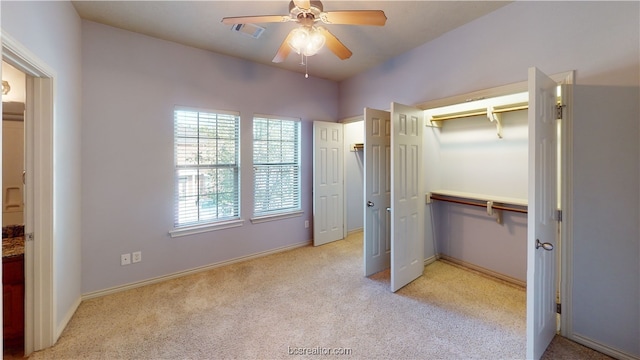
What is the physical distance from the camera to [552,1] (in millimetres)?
2180

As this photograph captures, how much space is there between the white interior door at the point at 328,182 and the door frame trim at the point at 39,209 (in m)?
2.96

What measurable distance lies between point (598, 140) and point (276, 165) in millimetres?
3415

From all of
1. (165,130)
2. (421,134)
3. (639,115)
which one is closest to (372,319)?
(421,134)

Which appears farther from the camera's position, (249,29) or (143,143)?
(143,143)

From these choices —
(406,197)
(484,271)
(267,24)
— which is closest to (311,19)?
(267,24)

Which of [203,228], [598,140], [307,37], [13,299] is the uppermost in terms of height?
[307,37]

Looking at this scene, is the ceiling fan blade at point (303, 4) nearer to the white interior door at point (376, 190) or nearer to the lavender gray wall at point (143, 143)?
the white interior door at point (376, 190)

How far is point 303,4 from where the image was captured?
179 centimetres

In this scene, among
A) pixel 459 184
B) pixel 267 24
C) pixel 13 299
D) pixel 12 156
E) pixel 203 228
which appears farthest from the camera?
A: pixel 459 184

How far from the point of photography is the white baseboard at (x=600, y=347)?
6.19ft

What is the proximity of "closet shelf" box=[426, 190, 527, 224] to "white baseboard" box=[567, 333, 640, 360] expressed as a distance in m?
1.17

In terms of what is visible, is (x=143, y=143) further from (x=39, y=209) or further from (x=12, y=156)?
(x=39, y=209)

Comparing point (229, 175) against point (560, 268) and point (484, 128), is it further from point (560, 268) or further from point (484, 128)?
point (560, 268)

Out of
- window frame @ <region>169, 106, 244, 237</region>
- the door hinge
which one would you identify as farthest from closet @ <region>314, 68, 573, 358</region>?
window frame @ <region>169, 106, 244, 237</region>
